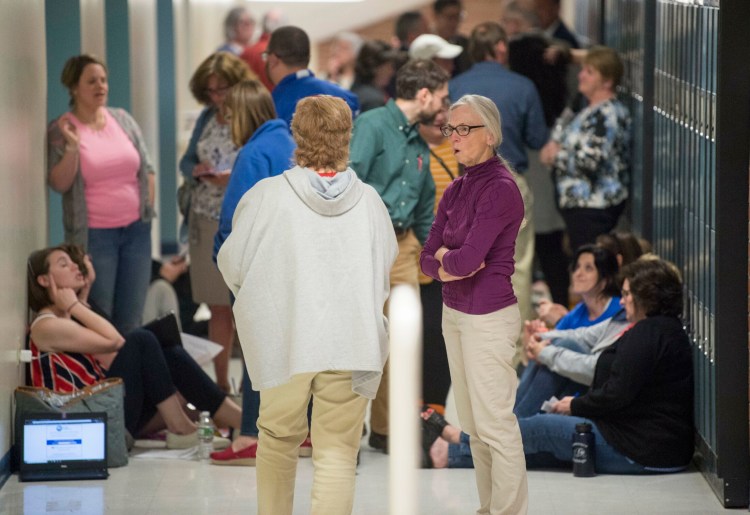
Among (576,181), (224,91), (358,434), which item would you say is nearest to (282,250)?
(358,434)

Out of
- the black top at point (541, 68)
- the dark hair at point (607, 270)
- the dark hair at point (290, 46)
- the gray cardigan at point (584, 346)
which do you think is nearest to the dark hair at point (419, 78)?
the dark hair at point (290, 46)

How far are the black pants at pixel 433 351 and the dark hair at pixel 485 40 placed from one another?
1.91 metres

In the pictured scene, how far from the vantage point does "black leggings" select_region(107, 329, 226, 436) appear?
627cm

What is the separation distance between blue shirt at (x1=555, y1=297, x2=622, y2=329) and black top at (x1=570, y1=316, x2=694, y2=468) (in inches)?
22.7

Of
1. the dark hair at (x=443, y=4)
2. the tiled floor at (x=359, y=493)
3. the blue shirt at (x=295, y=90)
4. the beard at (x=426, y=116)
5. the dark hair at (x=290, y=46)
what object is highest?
the dark hair at (x=443, y=4)

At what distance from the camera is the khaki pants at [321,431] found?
440cm

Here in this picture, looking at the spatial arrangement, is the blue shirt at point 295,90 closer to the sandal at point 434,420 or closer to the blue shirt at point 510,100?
the blue shirt at point 510,100

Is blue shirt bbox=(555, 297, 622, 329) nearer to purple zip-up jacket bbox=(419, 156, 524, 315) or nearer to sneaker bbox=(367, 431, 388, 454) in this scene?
sneaker bbox=(367, 431, 388, 454)

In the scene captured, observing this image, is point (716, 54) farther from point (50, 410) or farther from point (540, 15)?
point (540, 15)

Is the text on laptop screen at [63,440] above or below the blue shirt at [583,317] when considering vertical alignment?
below

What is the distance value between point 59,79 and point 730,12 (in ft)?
12.6

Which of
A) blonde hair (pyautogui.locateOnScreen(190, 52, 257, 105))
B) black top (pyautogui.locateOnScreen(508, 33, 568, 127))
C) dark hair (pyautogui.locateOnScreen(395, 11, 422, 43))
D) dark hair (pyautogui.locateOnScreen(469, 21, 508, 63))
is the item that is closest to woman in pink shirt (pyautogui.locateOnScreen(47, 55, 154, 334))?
blonde hair (pyautogui.locateOnScreen(190, 52, 257, 105))

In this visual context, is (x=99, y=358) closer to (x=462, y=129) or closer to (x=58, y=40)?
(x=58, y=40)

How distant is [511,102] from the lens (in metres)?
7.91
